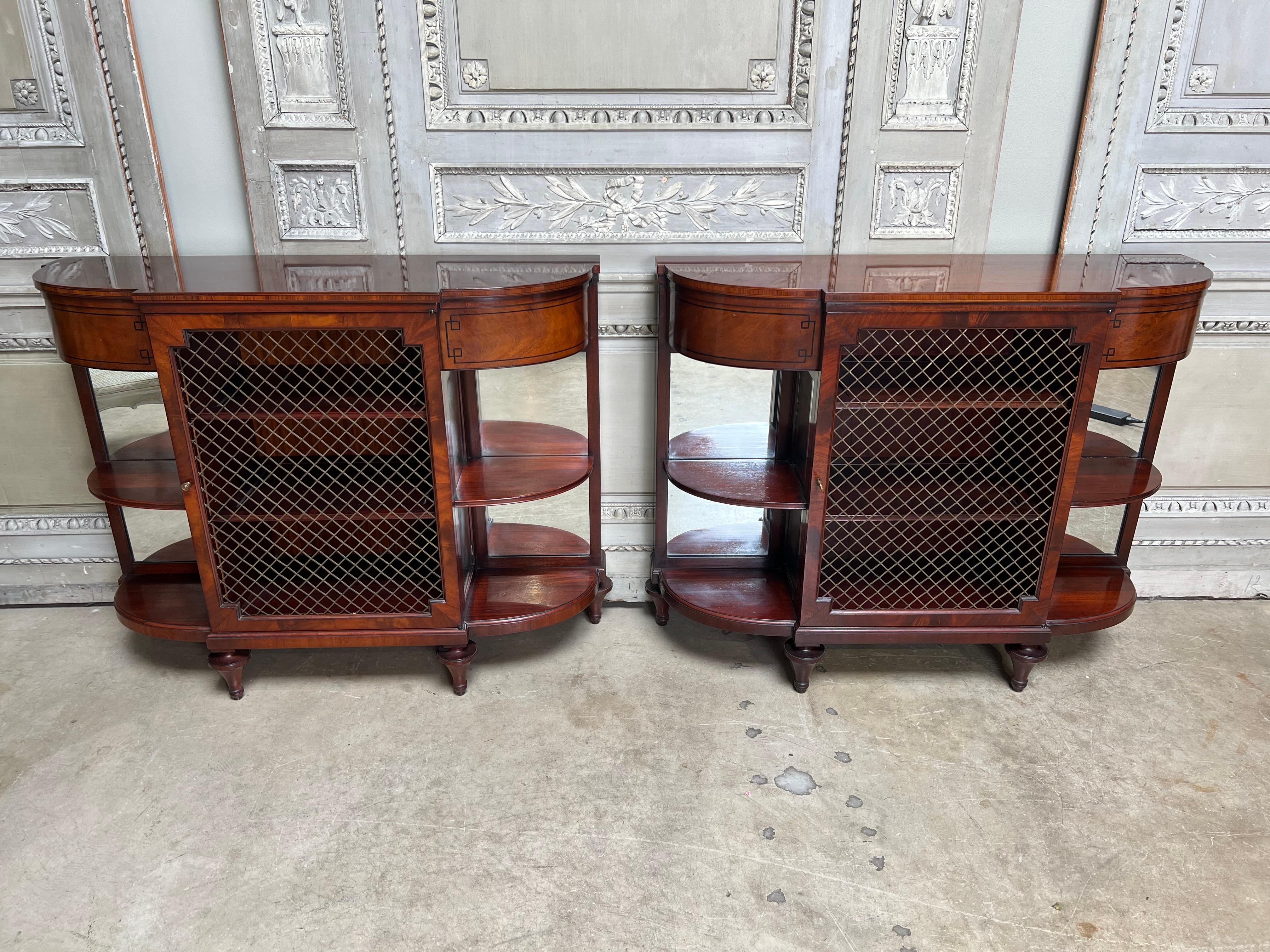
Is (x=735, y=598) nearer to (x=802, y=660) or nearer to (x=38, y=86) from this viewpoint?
(x=802, y=660)

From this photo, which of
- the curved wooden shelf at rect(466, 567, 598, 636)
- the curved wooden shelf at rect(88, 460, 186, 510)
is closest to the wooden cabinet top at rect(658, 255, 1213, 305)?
the curved wooden shelf at rect(466, 567, 598, 636)

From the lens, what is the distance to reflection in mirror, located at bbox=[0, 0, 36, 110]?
2.11 metres

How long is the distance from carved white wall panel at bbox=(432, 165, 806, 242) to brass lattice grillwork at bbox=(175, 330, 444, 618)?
519 mm

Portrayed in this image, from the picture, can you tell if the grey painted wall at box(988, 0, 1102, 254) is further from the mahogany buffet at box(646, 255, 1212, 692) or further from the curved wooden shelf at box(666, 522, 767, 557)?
the curved wooden shelf at box(666, 522, 767, 557)

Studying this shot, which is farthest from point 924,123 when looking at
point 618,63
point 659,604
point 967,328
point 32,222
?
point 32,222


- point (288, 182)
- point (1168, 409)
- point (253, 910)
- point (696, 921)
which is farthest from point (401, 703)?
point (1168, 409)

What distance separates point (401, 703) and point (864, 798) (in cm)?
123

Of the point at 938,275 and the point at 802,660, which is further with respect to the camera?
the point at 802,660

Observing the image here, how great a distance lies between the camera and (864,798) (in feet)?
6.23

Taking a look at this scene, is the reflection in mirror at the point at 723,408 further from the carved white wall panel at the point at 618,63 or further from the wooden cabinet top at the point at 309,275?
the carved white wall panel at the point at 618,63

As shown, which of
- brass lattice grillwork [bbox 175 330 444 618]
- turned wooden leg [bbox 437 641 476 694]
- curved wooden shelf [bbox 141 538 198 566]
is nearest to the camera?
brass lattice grillwork [bbox 175 330 444 618]

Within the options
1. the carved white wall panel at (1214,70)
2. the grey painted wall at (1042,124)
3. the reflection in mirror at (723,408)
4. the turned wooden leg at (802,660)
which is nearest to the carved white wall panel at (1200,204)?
the carved white wall panel at (1214,70)

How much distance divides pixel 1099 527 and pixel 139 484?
288 cm

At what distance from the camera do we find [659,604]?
98.7 inches
